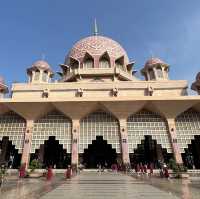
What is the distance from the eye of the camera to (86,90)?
26.8m

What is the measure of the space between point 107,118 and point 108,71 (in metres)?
10.3

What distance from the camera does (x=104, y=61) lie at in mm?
35531

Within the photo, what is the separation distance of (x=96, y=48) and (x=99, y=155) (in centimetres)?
1839

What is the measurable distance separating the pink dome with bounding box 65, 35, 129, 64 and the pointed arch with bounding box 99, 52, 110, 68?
0.52 m

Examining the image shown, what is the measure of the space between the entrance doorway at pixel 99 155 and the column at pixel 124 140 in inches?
233

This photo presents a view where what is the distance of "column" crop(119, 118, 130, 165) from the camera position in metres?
21.6

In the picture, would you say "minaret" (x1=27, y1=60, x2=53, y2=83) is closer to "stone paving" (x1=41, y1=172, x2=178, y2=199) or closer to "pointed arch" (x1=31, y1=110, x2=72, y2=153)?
"pointed arch" (x1=31, y1=110, x2=72, y2=153)

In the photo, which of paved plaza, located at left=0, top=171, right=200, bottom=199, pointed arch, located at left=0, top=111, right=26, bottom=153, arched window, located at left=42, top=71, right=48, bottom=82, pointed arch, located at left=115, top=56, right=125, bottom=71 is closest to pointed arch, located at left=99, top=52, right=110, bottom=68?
pointed arch, located at left=115, top=56, right=125, bottom=71

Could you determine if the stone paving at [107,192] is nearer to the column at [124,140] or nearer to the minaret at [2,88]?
the column at [124,140]

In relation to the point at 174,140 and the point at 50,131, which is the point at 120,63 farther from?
the point at 50,131

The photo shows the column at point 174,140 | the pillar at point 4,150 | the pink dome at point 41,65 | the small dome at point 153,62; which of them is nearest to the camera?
the column at point 174,140

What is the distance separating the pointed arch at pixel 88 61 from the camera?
35219mm

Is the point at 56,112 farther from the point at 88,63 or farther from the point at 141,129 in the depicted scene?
the point at 88,63

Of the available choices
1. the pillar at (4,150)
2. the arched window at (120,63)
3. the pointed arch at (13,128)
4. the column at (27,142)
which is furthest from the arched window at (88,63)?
the pillar at (4,150)
